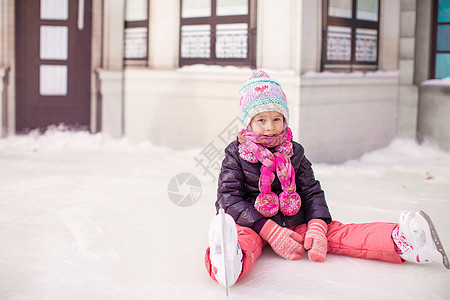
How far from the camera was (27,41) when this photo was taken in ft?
25.7

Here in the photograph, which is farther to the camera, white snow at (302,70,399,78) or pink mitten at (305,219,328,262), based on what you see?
white snow at (302,70,399,78)

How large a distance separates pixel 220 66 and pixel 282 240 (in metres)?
4.21

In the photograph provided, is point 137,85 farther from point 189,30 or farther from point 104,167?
point 104,167

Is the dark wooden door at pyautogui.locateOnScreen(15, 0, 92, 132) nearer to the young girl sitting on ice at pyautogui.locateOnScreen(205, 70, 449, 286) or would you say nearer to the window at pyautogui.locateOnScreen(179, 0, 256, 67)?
the window at pyautogui.locateOnScreen(179, 0, 256, 67)

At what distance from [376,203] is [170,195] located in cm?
166

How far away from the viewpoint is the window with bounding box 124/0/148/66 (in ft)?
25.0

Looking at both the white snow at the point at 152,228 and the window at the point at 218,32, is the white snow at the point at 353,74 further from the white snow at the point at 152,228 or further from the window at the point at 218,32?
the white snow at the point at 152,228

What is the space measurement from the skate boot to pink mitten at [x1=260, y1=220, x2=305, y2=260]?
517mm

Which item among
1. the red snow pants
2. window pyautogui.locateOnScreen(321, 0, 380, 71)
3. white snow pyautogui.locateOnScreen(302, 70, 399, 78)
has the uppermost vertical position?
window pyautogui.locateOnScreen(321, 0, 380, 71)

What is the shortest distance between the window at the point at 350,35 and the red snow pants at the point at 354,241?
3616mm

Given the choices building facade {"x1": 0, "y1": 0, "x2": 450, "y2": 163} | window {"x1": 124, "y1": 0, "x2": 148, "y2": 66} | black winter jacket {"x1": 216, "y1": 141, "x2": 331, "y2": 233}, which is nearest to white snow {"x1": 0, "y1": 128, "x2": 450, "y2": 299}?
black winter jacket {"x1": 216, "y1": 141, "x2": 331, "y2": 233}

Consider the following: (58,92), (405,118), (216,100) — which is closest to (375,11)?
(405,118)

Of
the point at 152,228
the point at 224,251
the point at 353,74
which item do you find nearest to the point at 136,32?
the point at 353,74

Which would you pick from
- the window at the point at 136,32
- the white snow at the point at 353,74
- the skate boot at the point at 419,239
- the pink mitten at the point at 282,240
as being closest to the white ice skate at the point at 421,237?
the skate boot at the point at 419,239
